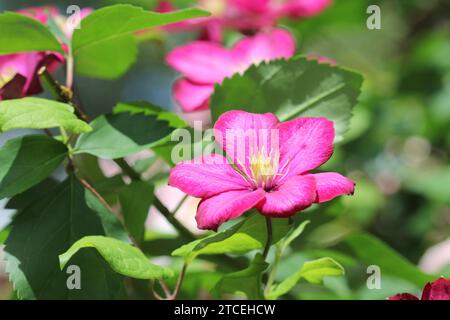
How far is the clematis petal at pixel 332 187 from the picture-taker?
0.41 metres

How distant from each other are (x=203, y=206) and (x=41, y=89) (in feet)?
0.56

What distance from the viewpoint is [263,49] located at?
27.3 inches

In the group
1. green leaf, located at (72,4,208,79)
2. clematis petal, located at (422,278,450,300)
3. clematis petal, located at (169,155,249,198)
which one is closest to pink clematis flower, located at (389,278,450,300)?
clematis petal, located at (422,278,450,300)

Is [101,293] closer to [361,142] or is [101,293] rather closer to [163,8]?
[163,8]

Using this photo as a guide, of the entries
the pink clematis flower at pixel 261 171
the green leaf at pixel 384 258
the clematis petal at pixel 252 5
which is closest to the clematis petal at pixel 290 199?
the pink clematis flower at pixel 261 171

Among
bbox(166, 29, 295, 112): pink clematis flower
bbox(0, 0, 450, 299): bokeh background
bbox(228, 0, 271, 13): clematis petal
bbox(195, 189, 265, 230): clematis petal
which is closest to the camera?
bbox(195, 189, 265, 230): clematis petal

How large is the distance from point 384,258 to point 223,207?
9.5 inches

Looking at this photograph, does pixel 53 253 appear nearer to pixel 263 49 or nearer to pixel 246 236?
pixel 246 236

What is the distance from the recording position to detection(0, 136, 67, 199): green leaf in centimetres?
45

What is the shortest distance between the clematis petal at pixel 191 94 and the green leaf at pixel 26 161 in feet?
0.45

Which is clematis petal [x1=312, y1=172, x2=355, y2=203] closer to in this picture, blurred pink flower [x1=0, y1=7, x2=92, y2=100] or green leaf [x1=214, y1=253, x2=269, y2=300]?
green leaf [x1=214, y1=253, x2=269, y2=300]

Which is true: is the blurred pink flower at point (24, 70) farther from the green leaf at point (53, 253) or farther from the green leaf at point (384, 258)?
the green leaf at point (384, 258)

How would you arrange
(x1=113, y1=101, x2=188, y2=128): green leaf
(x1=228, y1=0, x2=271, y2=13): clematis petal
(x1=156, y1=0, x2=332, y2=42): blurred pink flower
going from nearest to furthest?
(x1=113, y1=101, x2=188, y2=128): green leaf, (x1=156, y1=0, x2=332, y2=42): blurred pink flower, (x1=228, y1=0, x2=271, y2=13): clematis petal
